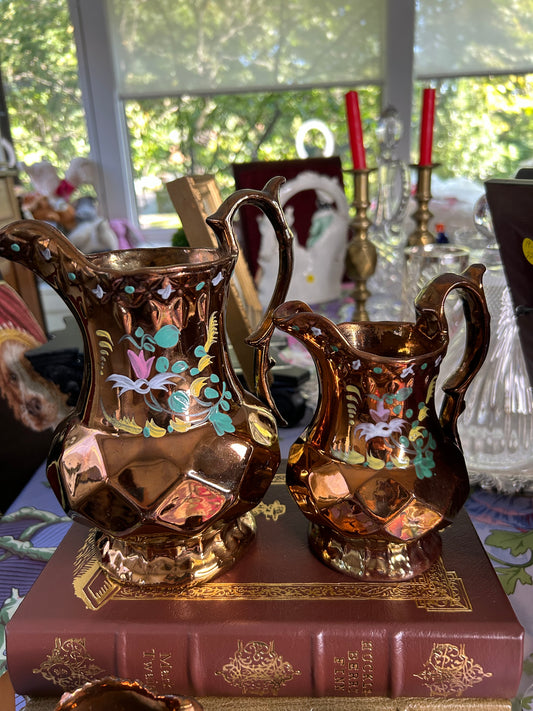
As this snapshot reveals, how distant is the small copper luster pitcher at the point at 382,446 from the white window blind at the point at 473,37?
2201 mm

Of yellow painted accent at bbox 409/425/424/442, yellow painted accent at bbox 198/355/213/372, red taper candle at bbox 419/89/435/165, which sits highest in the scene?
red taper candle at bbox 419/89/435/165

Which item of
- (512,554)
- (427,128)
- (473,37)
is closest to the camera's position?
(512,554)

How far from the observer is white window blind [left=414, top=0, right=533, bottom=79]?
2.22 meters

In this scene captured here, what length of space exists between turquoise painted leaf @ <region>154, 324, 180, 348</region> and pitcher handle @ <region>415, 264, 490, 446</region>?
6.8 inches

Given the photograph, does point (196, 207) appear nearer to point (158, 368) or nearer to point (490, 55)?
point (158, 368)

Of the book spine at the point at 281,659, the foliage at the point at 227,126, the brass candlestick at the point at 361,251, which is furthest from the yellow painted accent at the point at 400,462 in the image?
the foliage at the point at 227,126

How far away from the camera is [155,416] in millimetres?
413

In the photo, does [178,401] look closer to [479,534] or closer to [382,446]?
[382,446]

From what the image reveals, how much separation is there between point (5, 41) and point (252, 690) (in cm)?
261

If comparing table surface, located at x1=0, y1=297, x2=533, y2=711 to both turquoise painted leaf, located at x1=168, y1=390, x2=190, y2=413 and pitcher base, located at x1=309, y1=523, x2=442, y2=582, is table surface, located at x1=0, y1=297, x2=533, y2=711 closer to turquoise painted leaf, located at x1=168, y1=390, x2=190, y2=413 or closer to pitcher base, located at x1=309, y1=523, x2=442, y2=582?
pitcher base, located at x1=309, y1=523, x2=442, y2=582

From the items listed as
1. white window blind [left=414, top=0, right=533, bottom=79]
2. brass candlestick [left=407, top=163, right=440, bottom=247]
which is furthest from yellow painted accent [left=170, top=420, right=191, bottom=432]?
white window blind [left=414, top=0, right=533, bottom=79]

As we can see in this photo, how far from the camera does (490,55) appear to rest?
2.27m

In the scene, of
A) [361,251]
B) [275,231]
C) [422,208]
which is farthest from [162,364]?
[422,208]

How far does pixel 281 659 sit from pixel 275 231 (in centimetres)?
31
